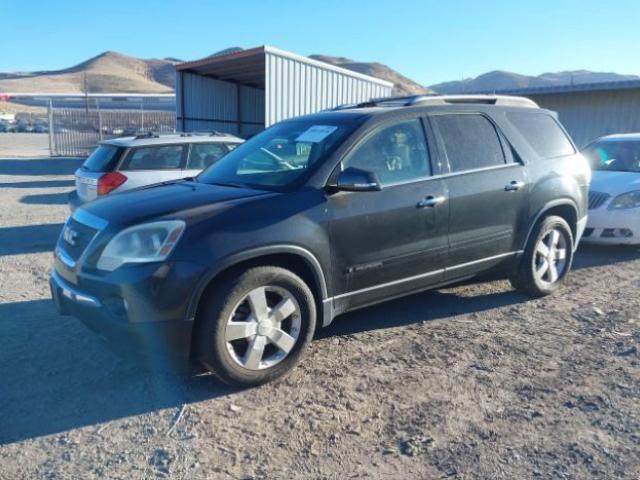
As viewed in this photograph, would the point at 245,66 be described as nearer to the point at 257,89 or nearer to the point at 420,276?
the point at 257,89

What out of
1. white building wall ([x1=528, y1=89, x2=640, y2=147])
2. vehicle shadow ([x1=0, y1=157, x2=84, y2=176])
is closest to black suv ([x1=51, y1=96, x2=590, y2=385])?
white building wall ([x1=528, y1=89, x2=640, y2=147])

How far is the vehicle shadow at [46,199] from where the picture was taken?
11.3m

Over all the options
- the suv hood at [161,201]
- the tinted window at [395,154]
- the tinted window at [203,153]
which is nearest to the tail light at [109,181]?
the tinted window at [203,153]

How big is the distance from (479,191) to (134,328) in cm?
Result: 291

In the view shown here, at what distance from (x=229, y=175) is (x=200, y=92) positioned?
39.1 ft

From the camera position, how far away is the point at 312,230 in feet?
11.9

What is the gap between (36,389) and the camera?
3.50 m

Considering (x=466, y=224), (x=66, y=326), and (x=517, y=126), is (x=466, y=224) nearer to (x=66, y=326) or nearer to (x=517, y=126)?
(x=517, y=126)

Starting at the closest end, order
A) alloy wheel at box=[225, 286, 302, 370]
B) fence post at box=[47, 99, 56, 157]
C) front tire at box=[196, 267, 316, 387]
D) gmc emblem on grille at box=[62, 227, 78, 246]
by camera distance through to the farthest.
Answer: front tire at box=[196, 267, 316, 387] → alloy wheel at box=[225, 286, 302, 370] → gmc emblem on grille at box=[62, 227, 78, 246] → fence post at box=[47, 99, 56, 157]

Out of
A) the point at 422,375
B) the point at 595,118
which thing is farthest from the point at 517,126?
the point at 595,118

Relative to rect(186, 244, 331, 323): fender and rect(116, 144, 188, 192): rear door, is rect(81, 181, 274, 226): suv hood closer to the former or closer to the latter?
rect(186, 244, 331, 323): fender

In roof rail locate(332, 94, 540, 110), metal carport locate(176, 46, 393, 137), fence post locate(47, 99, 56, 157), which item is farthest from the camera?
fence post locate(47, 99, 56, 157)

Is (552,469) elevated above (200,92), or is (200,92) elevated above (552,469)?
(200,92)

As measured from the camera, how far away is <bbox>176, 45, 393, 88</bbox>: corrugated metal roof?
11.8 metres
